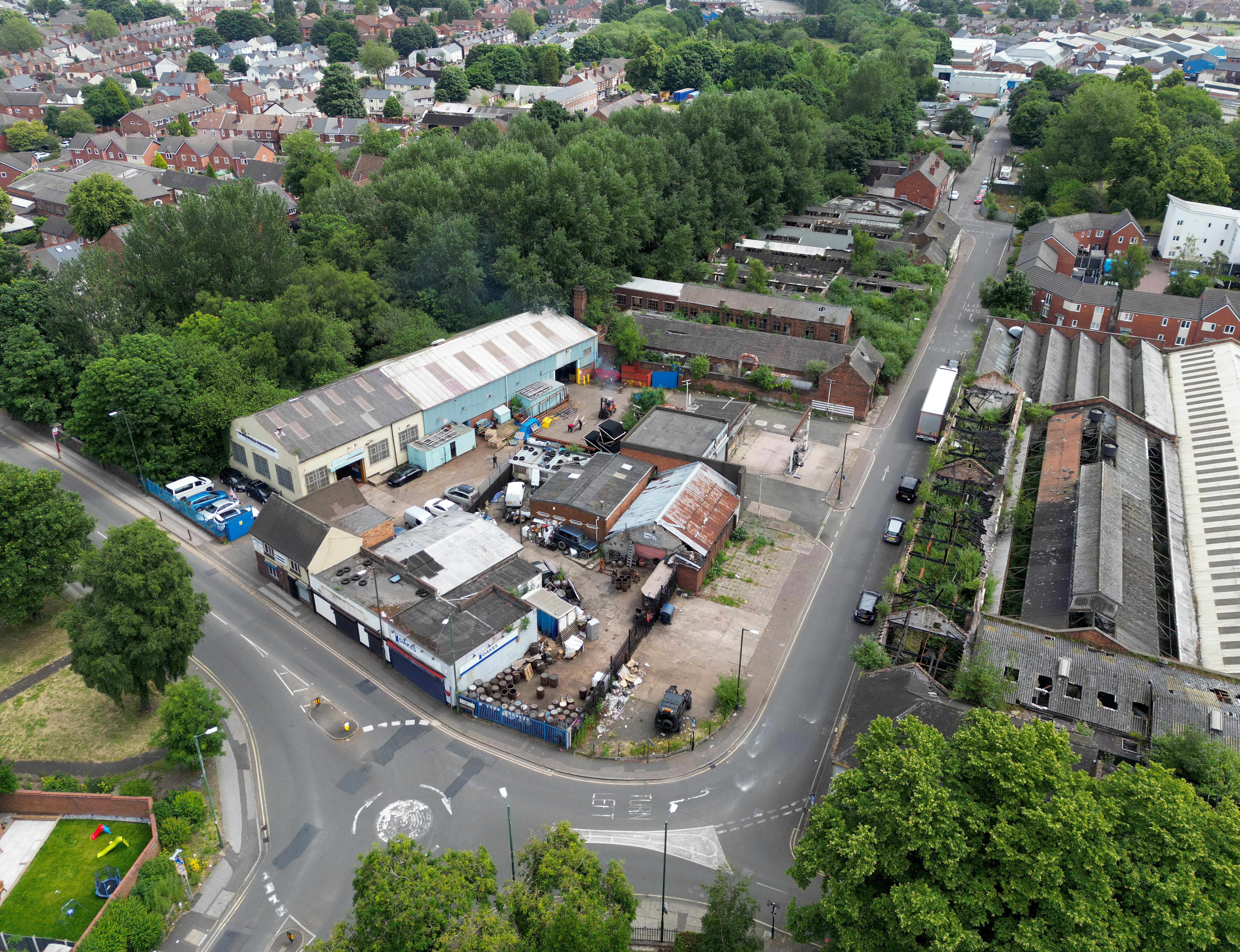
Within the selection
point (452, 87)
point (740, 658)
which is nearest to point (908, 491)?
point (740, 658)

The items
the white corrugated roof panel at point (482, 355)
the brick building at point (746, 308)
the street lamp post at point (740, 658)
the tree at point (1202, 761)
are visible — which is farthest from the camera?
the brick building at point (746, 308)

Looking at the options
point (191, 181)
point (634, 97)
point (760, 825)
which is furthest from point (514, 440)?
point (634, 97)

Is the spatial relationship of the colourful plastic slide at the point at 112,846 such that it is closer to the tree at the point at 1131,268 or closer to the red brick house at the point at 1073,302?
the red brick house at the point at 1073,302

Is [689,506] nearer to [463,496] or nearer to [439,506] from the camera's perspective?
[463,496]

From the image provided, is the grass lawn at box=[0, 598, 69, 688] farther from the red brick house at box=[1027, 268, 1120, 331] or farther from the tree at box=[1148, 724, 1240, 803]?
the red brick house at box=[1027, 268, 1120, 331]

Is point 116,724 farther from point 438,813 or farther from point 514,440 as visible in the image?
point 514,440

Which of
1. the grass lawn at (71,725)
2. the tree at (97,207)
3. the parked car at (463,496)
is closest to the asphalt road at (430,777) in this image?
the grass lawn at (71,725)
